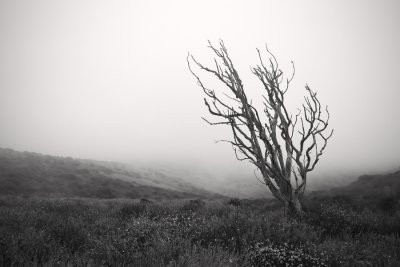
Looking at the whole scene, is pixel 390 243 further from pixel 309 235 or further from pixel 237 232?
pixel 237 232

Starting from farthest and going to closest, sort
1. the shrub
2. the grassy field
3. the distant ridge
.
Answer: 1. the distant ridge
2. the shrub
3. the grassy field

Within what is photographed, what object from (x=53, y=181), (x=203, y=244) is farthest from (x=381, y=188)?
(x=53, y=181)

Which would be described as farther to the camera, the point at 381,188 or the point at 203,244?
the point at 381,188

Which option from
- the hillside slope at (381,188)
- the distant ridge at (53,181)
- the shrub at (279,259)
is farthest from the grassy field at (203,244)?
the distant ridge at (53,181)

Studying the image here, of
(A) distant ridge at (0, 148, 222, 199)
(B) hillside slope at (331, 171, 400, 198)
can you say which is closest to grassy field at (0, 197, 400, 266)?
(B) hillside slope at (331, 171, 400, 198)

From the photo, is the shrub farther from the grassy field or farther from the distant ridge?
the distant ridge

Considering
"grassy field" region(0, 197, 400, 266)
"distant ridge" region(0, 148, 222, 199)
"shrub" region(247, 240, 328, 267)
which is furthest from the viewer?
"distant ridge" region(0, 148, 222, 199)

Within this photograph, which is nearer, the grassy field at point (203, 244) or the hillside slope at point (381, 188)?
the grassy field at point (203, 244)

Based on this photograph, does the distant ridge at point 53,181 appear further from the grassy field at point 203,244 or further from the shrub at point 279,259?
the shrub at point 279,259

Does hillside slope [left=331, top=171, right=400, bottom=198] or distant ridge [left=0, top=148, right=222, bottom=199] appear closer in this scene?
hillside slope [left=331, top=171, right=400, bottom=198]

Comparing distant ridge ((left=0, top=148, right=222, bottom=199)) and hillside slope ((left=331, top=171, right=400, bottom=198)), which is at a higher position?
hillside slope ((left=331, top=171, right=400, bottom=198))

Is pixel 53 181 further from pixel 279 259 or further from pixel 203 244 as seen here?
pixel 279 259

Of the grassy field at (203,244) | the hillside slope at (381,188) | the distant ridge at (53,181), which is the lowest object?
the distant ridge at (53,181)

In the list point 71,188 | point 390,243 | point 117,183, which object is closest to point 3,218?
point 390,243
